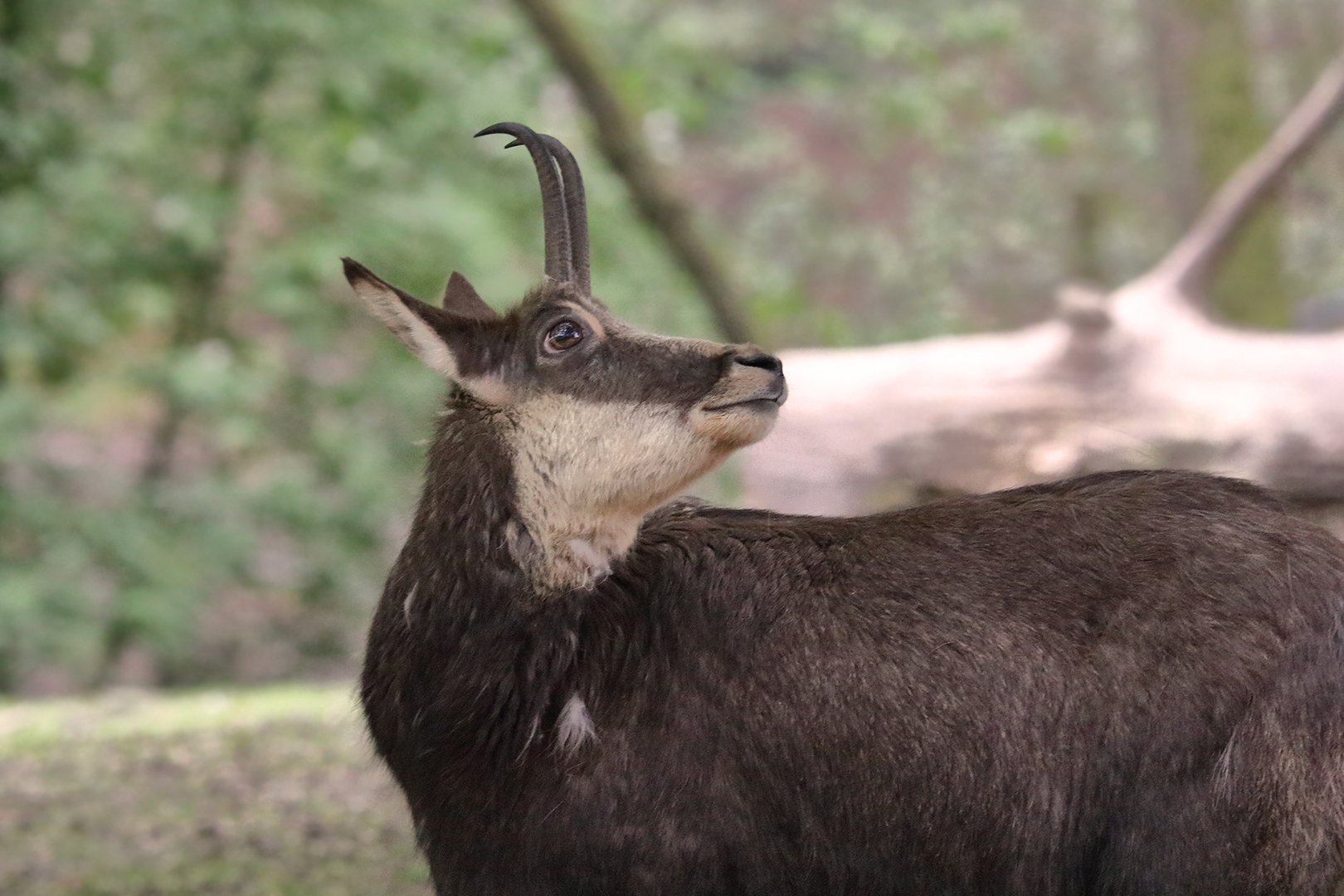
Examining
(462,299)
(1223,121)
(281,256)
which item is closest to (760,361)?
(462,299)

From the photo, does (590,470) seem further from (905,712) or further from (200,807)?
(200,807)

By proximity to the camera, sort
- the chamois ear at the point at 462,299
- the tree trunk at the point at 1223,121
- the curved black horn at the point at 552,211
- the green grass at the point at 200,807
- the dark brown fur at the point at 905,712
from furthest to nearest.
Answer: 1. the tree trunk at the point at 1223,121
2. the green grass at the point at 200,807
3. the chamois ear at the point at 462,299
4. the curved black horn at the point at 552,211
5. the dark brown fur at the point at 905,712

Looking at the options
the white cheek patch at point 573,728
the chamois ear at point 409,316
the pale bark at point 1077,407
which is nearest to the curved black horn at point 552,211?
the chamois ear at point 409,316

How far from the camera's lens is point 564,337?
322cm

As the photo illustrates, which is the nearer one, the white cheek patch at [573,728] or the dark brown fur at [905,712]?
the dark brown fur at [905,712]

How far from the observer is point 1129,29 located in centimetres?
1662

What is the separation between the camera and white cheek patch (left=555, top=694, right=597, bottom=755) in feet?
9.95

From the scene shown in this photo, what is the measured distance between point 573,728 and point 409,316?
32.9 inches

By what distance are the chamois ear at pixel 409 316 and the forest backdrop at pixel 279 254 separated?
Answer: 4555 mm

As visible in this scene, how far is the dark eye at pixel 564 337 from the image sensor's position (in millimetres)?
3213

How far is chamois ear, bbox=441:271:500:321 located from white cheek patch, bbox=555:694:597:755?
0.98 m

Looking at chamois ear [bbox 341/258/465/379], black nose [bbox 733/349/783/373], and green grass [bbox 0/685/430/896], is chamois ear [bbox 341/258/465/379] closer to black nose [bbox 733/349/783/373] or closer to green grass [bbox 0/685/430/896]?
black nose [bbox 733/349/783/373]

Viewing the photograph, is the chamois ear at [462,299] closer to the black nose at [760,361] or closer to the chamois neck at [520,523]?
the chamois neck at [520,523]

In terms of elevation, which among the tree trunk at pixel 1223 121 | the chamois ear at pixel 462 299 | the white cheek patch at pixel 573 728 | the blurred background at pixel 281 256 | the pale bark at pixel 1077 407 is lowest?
the white cheek patch at pixel 573 728
